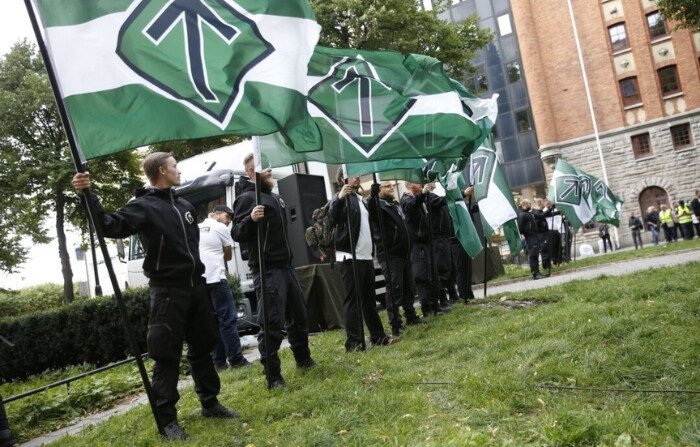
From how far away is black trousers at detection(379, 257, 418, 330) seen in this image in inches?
307

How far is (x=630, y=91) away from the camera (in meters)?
34.3

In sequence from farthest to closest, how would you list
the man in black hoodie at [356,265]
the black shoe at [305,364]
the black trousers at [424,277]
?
1. the black trousers at [424,277]
2. the man in black hoodie at [356,265]
3. the black shoe at [305,364]

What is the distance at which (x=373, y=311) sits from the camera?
7.14m

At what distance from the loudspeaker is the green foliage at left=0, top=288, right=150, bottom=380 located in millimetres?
3166

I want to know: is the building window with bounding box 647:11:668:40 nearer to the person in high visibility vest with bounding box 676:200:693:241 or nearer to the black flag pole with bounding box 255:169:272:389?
the person in high visibility vest with bounding box 676:200:693:241

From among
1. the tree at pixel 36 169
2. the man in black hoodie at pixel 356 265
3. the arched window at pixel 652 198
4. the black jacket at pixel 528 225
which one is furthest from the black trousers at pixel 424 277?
the arched window at pixel 652 198

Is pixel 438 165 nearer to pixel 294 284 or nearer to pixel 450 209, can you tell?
pixel 450 209

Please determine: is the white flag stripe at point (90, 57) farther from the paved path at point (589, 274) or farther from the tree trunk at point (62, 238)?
the tree trunk at point (62, 238)

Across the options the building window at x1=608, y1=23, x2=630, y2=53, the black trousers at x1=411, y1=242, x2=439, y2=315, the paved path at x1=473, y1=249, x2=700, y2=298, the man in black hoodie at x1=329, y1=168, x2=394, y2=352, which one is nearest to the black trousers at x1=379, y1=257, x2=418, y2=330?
the black trousers at x1=411, y1=242, x2=439, y2=315

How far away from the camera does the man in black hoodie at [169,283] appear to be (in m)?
4.29

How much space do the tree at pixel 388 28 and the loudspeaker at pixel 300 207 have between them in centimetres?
1087

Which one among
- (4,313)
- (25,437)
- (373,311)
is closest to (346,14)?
(373,311)

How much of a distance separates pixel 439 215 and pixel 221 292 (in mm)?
3915

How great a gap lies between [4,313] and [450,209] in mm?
30870
